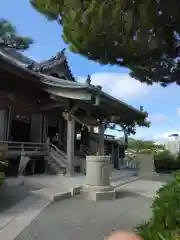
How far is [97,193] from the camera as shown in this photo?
7855 mm

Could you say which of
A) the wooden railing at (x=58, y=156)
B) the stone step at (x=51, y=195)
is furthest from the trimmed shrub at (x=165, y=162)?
the stone step at (x=51, y=195)

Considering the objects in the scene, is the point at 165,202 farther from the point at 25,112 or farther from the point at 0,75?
the point at 25,112

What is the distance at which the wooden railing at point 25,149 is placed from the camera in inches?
479

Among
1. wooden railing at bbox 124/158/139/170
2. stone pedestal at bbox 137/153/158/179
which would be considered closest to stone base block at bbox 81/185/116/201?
stone pedestal at bbox 137/153/158/179

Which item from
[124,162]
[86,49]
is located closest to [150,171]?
[124,162]

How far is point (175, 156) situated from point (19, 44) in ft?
54.1

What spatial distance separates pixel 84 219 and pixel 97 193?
7.46 ft

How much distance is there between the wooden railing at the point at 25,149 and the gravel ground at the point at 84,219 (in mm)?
5281

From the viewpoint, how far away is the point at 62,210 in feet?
20.8

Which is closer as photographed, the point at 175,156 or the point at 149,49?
the point at 149,49

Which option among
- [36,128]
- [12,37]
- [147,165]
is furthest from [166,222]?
[12,37]

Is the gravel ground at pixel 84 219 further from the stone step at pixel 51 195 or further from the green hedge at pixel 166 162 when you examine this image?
the green hedge at pixel 166 162

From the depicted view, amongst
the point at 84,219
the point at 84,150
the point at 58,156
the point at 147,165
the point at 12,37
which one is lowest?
the point at 84,219

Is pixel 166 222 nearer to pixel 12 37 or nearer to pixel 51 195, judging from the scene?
pixel 51 195
